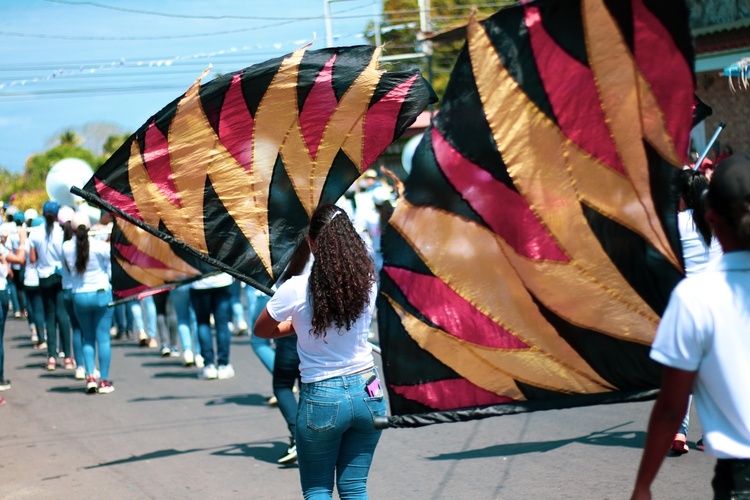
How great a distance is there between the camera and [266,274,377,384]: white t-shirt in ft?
14.1

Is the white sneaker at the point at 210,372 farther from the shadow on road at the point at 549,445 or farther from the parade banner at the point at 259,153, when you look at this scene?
the parade banner at the point at 259,153

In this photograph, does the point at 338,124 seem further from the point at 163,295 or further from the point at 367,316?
the point at 163,295

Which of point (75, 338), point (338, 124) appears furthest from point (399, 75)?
point (75, 338)

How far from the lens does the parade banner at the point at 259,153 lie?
5.38m

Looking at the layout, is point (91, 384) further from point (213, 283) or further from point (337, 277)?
point (337, 277)

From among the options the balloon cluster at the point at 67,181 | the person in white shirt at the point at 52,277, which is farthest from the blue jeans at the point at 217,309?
the balloon cluster at the point at 67,181

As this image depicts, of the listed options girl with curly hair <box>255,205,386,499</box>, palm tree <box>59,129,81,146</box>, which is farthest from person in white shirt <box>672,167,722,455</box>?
palm tree <box>59,129,81,146</box>

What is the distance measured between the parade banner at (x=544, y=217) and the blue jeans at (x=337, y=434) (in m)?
0.69

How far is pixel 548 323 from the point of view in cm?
341

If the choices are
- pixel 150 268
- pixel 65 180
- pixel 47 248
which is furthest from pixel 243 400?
pixel 65 180

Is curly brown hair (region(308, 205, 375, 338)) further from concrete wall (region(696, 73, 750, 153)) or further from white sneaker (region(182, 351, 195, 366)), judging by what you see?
concrete wall (region(696, 73, 750, 153))

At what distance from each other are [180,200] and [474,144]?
2.78 metres

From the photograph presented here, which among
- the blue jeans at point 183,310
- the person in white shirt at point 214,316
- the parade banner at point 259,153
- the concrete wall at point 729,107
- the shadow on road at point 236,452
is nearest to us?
the parade banner at point 259,153

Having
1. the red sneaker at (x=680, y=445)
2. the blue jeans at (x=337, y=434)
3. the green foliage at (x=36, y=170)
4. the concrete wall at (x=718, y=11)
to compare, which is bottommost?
the green foliage at (x=36, y=170)
